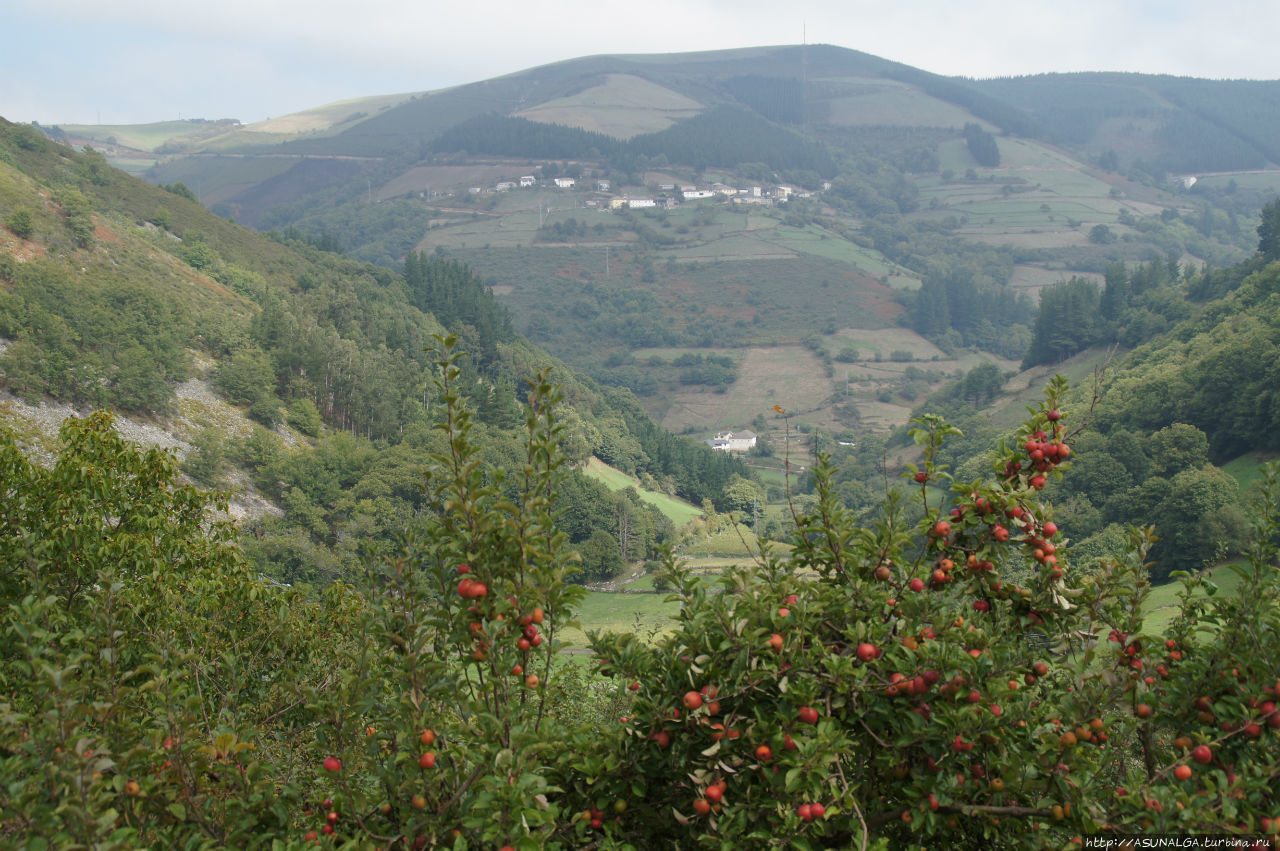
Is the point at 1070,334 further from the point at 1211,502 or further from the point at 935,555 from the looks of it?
the point at 935,555

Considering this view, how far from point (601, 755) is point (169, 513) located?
1082 centimetres

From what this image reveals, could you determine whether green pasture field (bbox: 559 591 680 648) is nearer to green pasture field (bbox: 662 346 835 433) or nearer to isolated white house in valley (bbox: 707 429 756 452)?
isolated white house in valley (bbox: 707 429 756 452)

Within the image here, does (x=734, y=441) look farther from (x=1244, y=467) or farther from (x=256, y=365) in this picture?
(x=256, y=365)

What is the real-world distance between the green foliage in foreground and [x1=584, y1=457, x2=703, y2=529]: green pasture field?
79.3 metres

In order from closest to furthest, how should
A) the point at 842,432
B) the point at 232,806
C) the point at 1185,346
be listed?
the point at 232,806, the point at 1185,346, the point at 842,432

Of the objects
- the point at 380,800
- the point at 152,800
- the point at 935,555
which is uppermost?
the point at 935,555

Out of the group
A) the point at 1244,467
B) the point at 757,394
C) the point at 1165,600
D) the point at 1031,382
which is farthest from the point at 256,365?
the point at 757,394

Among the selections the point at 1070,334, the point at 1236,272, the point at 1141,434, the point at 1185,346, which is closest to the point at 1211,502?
the point at 1141,434

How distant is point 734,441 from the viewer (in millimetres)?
156875

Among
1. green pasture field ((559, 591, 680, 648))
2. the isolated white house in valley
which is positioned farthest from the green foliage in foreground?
the isolated white house in valley

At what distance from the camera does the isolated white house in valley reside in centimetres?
15510

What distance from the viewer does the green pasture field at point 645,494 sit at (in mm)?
89750

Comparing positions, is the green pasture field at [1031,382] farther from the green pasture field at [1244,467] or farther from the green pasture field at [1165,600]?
the green pasture field at [1165,600]

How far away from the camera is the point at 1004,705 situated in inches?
188
